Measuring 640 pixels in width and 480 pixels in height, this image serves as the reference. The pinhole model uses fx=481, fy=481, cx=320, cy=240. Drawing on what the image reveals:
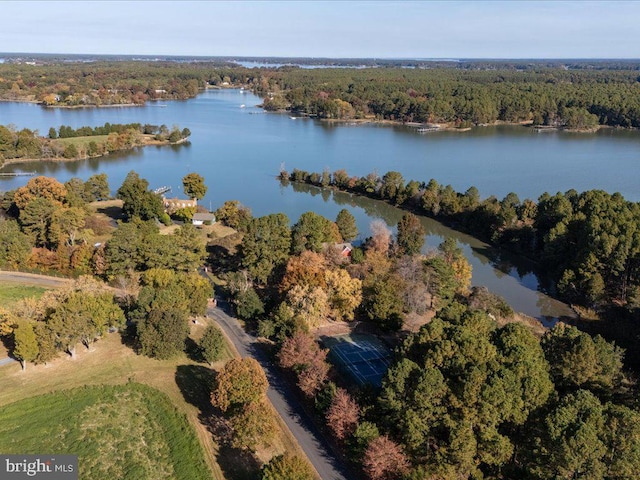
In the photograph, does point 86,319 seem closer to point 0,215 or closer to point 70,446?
point 70,446

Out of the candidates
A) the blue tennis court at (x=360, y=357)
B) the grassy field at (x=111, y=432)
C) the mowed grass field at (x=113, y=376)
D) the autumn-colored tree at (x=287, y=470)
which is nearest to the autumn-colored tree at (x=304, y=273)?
the blue tennis court at (x=360, y=357)

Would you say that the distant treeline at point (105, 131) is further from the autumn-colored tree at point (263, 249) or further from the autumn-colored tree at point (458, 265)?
the autumn-colored tree at point (458, 265)

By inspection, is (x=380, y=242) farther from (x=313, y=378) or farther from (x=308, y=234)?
(x=313, y=378)

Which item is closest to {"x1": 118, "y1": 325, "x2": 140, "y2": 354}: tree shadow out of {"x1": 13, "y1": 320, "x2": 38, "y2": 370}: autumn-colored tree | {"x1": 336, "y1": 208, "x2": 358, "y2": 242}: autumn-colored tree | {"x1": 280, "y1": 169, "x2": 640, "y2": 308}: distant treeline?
{"x1": 13, "y1": 320, "x2": 38, "y2": 370}: autumn-colored tree

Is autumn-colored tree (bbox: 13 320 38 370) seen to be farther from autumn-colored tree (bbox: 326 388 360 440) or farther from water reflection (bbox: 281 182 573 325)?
water reflection (bbox: 281 182 573 325)

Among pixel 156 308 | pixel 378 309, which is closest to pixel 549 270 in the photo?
pixel 378 309

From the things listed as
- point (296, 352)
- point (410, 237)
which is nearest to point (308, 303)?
point (296, 352)
